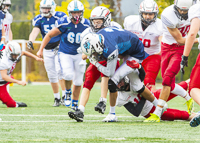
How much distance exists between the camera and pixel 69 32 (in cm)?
620

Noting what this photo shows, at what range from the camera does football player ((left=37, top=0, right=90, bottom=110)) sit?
6.09 m

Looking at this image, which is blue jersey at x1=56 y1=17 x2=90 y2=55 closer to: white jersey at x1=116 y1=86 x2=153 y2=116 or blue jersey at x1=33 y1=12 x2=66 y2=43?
blue jersey at x1=33 y1=12 x2=66 y2=43

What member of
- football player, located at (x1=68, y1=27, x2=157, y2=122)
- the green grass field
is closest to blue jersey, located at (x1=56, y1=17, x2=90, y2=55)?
football player, located at (x1=68, y1=27, x2=157, y2=122)

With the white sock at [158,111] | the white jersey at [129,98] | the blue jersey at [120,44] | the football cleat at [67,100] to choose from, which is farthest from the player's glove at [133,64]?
the football cleat at [67,100]

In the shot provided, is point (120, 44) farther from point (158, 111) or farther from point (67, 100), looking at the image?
point (67, 100)

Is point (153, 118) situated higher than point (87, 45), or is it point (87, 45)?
point (87, 45)

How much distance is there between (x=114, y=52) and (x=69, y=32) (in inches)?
90.6

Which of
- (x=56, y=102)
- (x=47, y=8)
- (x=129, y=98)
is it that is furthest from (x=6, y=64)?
(x=129, y=98)

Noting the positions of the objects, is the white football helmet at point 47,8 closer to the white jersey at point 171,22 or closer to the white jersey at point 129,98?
the white jersey at point 171,22

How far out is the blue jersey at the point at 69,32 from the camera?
6.11m

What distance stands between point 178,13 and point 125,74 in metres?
1.08

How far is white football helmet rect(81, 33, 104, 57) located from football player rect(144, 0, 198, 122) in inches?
43.5

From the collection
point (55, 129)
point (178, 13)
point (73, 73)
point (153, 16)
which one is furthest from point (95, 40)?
point (73, 73)

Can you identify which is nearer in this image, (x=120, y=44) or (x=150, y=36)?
(x=120, y=44)
